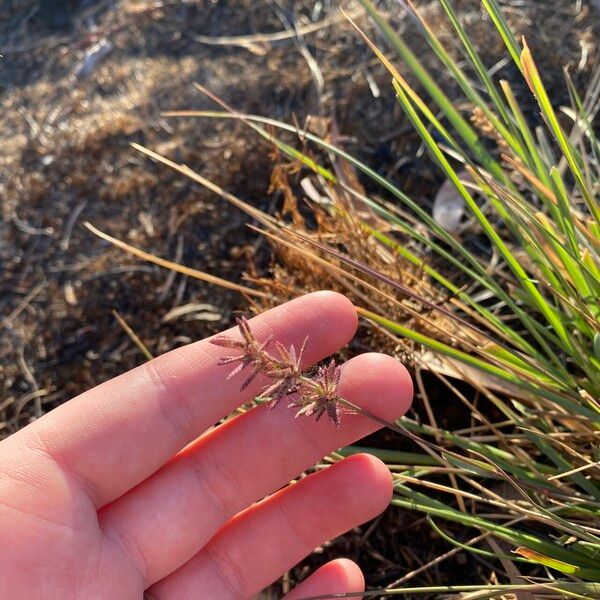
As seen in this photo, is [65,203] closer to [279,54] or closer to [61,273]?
[61,273]

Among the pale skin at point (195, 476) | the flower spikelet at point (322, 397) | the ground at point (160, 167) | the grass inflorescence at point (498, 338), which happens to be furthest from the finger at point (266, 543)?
the ground at point (160, 167)

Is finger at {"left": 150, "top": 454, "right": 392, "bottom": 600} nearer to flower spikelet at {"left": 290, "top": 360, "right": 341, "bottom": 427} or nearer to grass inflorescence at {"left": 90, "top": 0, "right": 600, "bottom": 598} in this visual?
grass inflorescence at {"left": 90, "top": 0, "right": 600, "bottom": 598}

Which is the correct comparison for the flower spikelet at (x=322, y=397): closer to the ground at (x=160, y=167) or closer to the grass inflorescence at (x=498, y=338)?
the grass inflorescence at (x=498, y=338)

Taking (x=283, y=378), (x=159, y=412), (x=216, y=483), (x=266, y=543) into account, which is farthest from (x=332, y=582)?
(x=283, y=378)

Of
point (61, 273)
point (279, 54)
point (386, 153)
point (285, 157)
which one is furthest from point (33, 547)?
point (279, 54)

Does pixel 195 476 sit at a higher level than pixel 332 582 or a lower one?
higher

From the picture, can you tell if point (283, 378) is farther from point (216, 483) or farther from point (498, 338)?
point (498, 338)
